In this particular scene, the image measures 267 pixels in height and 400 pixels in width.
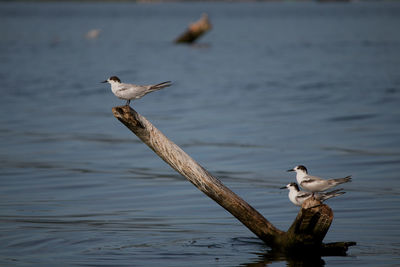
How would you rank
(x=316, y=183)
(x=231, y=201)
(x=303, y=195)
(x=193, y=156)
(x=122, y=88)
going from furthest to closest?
(x=193, y=156)
(x=122, y=88)
(x=303, y=195)
(x=316, y=183)
(x=231, y=201)

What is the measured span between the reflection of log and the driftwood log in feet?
127

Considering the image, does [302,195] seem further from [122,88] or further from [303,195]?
[122,88]

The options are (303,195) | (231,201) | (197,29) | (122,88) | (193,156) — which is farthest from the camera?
(197,29)

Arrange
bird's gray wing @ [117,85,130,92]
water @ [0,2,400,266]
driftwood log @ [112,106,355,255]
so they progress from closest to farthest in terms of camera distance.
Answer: driftwood log @ [112,106,355,255] < bird's gray wing @ [117,85,130,92] < water @ [0,2,400,266]

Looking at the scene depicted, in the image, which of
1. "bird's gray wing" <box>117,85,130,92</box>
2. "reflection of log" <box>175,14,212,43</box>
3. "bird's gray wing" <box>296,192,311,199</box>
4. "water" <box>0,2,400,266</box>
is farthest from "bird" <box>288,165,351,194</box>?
"reflection of log" <box>175,14,212,43</box>

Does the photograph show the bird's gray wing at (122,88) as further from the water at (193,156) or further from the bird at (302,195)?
the bird at (302,195)

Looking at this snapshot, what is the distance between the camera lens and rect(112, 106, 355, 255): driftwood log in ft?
29.9

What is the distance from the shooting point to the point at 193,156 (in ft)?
58.2

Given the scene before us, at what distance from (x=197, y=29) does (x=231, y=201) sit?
141ft

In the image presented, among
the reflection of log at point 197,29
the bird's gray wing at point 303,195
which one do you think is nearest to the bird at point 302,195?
the bird's gray wing at point 303,195

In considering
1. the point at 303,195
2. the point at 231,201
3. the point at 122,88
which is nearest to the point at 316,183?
the point at 303,195

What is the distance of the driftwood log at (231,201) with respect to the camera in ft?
29.9

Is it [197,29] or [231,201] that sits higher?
[197,29]

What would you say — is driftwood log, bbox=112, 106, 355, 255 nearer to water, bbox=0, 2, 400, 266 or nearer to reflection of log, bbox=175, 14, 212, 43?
water, bbox=0, 2, 400, 266
